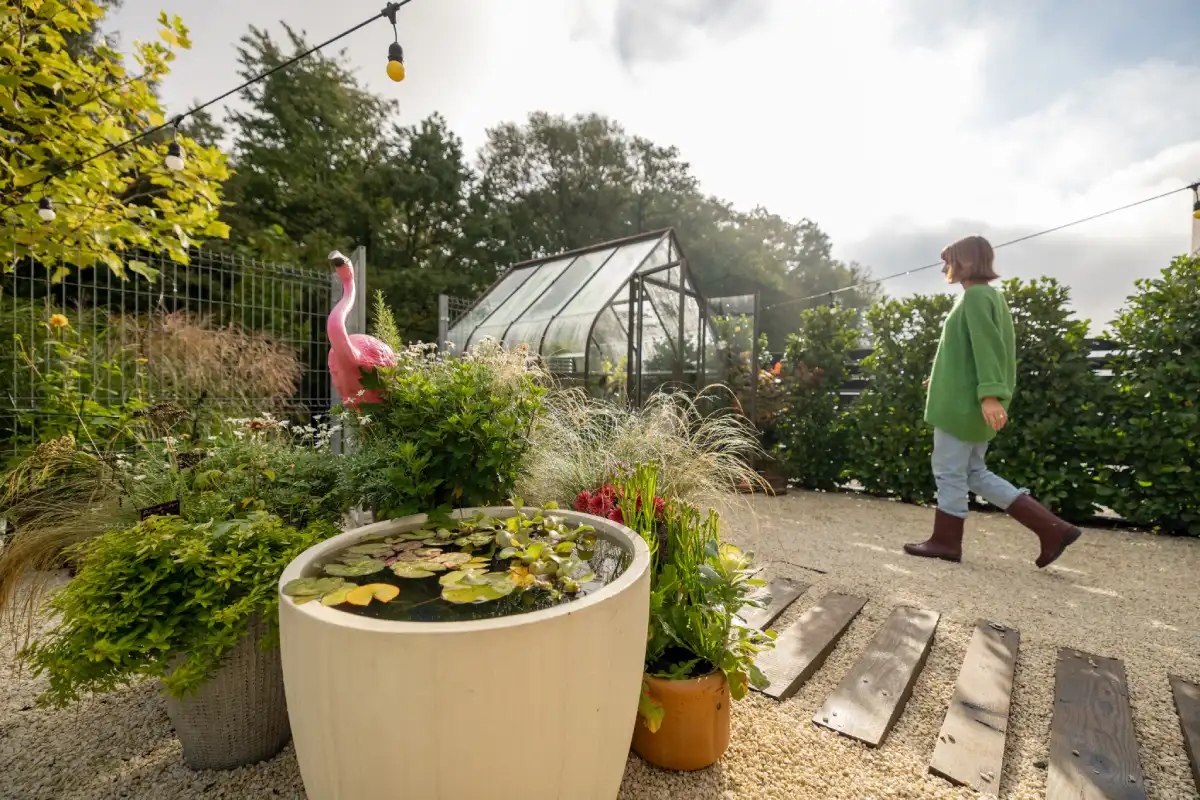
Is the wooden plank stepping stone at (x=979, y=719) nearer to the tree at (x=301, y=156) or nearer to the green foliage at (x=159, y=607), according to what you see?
the green foliage at (x=159, y=607)

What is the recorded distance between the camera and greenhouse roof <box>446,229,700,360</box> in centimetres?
484

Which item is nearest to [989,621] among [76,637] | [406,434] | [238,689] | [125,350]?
[406,434]

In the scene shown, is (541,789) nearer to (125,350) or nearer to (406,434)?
(406,434)

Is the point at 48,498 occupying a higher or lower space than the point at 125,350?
lower

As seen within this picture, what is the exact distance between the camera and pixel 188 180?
2863mm

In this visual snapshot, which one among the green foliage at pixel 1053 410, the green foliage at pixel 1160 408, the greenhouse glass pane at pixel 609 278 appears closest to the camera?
the green foliage at pixel 1160 408

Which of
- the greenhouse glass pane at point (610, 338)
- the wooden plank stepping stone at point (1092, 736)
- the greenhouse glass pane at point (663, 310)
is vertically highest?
the greenhouse glass pane at point (663, 310)

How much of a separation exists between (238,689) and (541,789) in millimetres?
869

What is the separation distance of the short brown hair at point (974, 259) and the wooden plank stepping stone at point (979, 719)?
1809mm

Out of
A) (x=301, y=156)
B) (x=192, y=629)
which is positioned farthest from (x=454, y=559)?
(x=301, y=156)

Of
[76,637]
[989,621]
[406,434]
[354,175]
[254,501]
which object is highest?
[354,175]

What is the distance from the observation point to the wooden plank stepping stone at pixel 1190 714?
1291 mm

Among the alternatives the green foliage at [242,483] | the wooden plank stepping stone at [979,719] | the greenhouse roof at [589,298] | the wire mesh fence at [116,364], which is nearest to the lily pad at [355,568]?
the green foliage at [242,483]

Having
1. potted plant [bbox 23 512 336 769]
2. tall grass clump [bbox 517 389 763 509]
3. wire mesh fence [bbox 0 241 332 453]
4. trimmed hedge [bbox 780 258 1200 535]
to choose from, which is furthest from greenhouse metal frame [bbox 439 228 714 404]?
potted plant [bbox 23 512 336 769]
